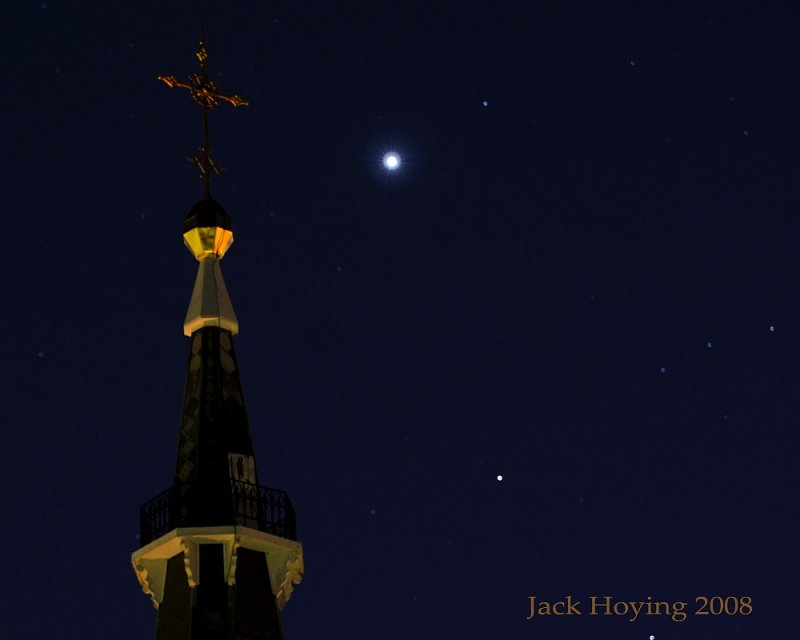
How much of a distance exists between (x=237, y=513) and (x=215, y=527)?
0.70 m

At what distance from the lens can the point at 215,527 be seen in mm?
44438

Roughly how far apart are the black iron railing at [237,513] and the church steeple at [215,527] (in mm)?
21

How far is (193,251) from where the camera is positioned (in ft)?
163

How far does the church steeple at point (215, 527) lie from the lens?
1740 inches

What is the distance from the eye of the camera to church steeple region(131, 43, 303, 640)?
4419 cm

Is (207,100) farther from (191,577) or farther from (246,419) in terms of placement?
(191,577)

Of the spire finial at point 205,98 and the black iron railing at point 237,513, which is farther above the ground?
the spire finial at point 205,98

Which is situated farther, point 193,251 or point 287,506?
point 193,251

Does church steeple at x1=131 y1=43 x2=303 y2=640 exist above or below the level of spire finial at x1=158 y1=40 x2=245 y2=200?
below

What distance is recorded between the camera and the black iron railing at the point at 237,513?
44875 millimetres

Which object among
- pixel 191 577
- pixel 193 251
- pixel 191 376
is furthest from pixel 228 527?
pixel 193 251

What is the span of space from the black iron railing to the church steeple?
0.07ft

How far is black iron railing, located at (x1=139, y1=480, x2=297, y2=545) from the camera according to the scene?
147 feet

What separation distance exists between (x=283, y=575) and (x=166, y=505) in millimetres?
2923
